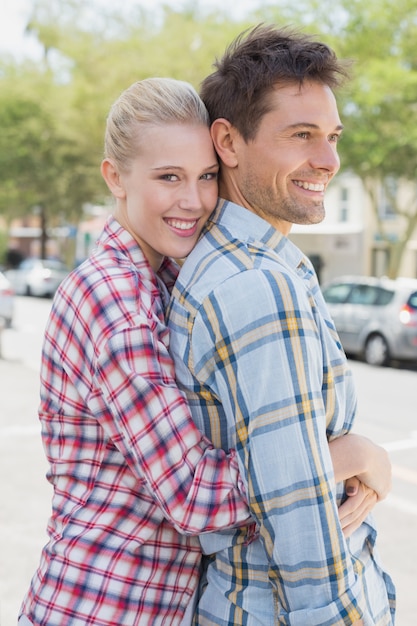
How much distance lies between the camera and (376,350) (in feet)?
42.0

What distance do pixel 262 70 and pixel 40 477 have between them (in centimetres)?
476

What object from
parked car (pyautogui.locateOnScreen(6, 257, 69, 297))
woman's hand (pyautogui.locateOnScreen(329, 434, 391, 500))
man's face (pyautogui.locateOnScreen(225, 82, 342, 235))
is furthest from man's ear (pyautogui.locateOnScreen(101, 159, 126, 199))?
parked car (pyautogui.locateOnScreen(6, 257, 69, 297))

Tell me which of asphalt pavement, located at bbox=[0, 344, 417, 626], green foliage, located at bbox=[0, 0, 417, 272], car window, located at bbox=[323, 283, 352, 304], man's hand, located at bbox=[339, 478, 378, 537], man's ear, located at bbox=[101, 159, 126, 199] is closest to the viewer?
man's hand, located at bbox=[339, 478, 378, 537]

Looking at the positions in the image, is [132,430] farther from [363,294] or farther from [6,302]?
[6,302]

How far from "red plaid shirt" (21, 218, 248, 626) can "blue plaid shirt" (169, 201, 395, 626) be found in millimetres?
68

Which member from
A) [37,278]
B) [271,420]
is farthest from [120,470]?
[37,278]

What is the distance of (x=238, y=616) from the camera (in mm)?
1513

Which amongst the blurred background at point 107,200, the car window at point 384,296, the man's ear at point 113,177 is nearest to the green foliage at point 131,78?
the blurred background at point 107,200

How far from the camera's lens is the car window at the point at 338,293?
1370cm

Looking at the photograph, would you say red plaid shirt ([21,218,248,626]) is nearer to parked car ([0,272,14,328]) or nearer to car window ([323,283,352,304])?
car window ([323,283,352,304])

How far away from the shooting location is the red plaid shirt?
148 centimetres

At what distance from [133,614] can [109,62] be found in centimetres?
2585

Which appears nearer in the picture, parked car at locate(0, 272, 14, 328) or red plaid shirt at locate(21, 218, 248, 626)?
red plaid shirt at locate(21, 218, 248, 626)

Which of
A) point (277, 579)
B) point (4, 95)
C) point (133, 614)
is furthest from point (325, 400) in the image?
point (4, 95)
